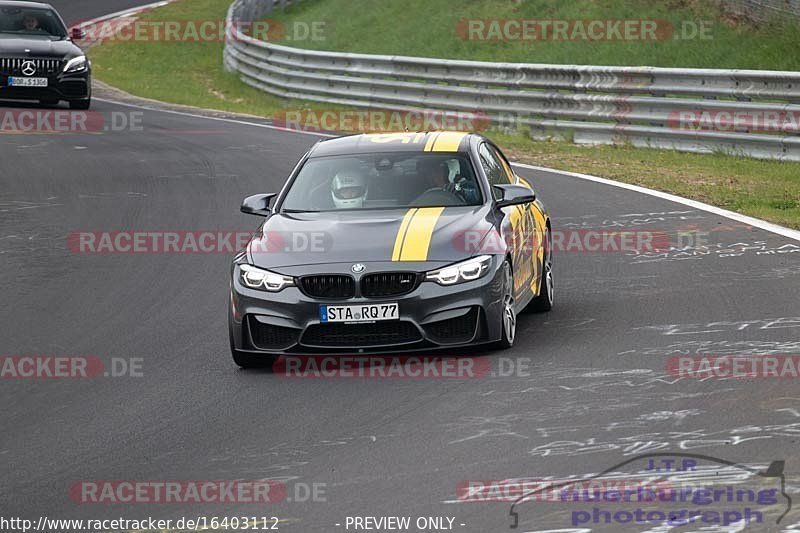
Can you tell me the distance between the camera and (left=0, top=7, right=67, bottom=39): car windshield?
26156 millimetres

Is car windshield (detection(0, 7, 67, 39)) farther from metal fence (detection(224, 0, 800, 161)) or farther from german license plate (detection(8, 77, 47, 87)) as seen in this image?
metal fence (detection(224, 0, 800, 161))

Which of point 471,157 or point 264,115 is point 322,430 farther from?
point 264,115

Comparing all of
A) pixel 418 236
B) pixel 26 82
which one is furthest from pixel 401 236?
pixel 26 82

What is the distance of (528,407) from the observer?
7.89 metres

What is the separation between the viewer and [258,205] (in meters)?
10.3

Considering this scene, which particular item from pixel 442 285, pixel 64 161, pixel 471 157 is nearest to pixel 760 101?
pixel 64 161

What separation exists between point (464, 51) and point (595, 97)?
9322 mm

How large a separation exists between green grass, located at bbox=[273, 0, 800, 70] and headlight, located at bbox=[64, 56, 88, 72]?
26.2ft

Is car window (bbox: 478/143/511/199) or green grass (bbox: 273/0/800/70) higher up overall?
car window (bbox: 478/143/511/199)

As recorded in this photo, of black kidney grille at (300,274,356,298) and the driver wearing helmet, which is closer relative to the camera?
black kidney grille at (300,274,356,298)

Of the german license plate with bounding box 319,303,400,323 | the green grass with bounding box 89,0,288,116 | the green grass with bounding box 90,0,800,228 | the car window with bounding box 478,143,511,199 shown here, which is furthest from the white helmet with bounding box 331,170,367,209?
the green grass with bounding box 89,0,288,116

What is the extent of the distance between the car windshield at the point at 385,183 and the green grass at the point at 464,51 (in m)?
5.06

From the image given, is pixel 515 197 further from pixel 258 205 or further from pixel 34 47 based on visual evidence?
pixel 34 47

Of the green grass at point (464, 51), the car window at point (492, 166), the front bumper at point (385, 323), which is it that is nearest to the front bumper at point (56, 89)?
the green grass at point (464, 51)
